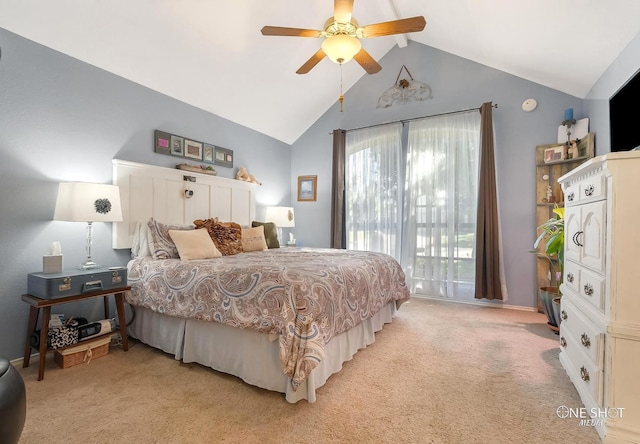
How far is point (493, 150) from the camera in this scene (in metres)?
3.63

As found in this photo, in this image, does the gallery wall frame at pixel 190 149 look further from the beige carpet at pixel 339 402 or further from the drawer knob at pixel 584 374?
the drawer knob at pixel 584 374

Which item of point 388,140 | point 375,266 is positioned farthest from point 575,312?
point 388,140

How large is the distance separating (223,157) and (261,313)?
2.78 meters

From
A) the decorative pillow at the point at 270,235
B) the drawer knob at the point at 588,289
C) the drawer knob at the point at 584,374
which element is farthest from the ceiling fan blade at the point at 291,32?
the drawer knob at the point at 584,374

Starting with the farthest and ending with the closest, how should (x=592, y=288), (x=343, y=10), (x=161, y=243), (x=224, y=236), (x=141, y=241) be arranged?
(x=224, y=236) → (x=141, y=241) → (x=161, y=243) → (x=343, y=10) → (x=592, y=288)

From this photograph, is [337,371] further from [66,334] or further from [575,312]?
[66,334]

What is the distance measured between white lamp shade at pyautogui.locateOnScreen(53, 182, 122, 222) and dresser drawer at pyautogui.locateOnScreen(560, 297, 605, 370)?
10.9 feet

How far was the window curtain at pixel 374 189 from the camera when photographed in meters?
4.31

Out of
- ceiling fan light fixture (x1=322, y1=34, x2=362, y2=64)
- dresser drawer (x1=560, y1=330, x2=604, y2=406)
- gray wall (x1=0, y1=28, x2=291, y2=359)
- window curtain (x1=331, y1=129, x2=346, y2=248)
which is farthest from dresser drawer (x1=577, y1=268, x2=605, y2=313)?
gray wall (x1=0, y1=28, x2=291, y2=359)

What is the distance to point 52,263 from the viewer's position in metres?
2.16

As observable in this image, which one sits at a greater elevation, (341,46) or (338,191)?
(341,46)

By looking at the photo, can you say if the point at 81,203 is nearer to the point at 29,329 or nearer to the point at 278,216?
the point at 29,329

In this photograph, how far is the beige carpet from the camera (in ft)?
4.67

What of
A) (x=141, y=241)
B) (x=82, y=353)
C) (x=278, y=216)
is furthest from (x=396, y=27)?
(x=82, y=353)
